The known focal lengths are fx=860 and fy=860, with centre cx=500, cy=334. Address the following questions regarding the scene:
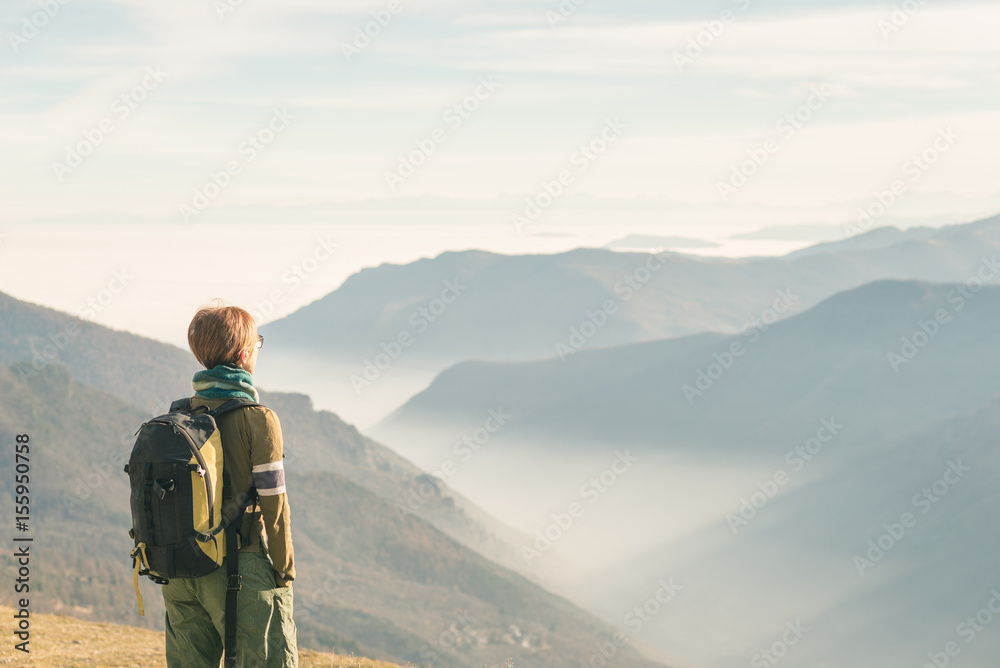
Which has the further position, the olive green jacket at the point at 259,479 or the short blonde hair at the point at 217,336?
the short blonde hair at the point at 217,336

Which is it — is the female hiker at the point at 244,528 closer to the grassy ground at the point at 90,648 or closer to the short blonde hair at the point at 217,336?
the short blonde hair at the point at 217,336

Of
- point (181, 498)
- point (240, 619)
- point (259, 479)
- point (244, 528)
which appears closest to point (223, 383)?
point (259, 479)

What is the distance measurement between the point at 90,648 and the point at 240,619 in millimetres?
17674

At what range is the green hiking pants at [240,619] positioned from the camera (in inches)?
288

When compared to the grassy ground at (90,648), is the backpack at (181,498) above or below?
above

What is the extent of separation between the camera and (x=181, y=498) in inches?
276

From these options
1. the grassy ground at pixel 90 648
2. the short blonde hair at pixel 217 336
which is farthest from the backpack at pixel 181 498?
the grassy ground at pixel 90 648

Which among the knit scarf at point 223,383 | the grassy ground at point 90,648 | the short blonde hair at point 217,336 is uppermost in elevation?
the short blonde hair at point 217,336

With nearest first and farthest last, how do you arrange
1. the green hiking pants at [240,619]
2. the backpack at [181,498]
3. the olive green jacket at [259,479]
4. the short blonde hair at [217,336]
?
the backpack at [181,498], the olive green jacket at [259,479], the green hiking pants at [240,619], the short blonde hair at [217,336]

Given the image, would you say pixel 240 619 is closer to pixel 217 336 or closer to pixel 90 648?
pixel 217 336

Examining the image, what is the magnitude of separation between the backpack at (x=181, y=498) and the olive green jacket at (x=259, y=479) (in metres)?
0.10

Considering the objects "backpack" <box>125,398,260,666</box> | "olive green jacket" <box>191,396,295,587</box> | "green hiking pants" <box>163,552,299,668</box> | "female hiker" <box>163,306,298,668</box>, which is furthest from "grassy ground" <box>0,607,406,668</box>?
"backpack" <box>125,398,260,666</box>

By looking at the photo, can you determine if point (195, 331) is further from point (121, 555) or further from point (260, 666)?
point (121, 555)

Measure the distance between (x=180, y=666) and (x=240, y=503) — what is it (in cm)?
169
